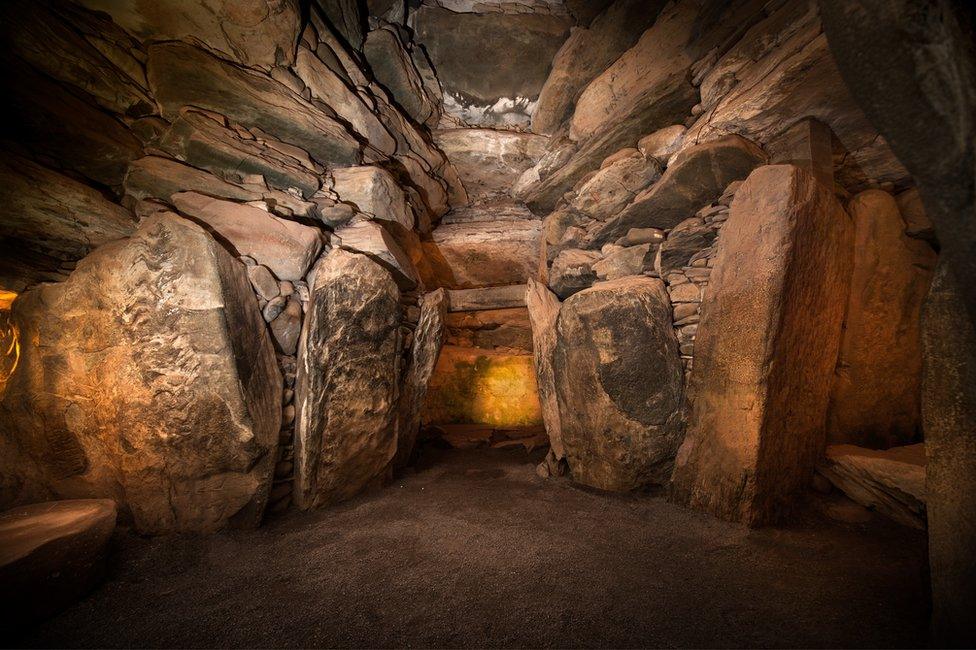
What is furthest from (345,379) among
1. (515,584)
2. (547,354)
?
(547,354)

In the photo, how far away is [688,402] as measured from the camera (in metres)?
3.49

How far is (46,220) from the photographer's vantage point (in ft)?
9.26

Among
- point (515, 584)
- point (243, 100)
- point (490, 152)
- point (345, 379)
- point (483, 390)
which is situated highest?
point (490, 152)

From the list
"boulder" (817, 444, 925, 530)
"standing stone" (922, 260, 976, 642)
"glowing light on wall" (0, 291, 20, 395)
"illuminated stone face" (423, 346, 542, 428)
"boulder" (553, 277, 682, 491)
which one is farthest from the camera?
"illuminated stone face" (423, 346, 542, 428)

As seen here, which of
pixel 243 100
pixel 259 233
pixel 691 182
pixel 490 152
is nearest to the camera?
pixel 259 233

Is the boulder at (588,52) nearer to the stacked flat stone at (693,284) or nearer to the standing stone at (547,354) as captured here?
the stacked flat stone at (693,284)

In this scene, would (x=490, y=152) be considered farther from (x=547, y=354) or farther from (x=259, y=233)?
(x=259, y=233)

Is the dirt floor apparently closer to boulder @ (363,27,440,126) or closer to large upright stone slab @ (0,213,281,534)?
large upright stone slab @ (0,213,281,534)

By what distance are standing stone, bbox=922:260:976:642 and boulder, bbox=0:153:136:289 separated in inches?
232

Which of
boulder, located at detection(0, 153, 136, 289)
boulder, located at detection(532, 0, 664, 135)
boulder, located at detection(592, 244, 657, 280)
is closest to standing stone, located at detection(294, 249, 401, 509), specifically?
boulder, located at detection(0, 153, 136, 289)

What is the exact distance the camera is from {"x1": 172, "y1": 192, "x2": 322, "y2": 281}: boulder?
337 cm

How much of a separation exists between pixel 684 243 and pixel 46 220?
6.05 m

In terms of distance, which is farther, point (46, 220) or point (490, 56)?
point (490, 56)

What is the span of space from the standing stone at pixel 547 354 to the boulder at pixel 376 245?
1.91m
